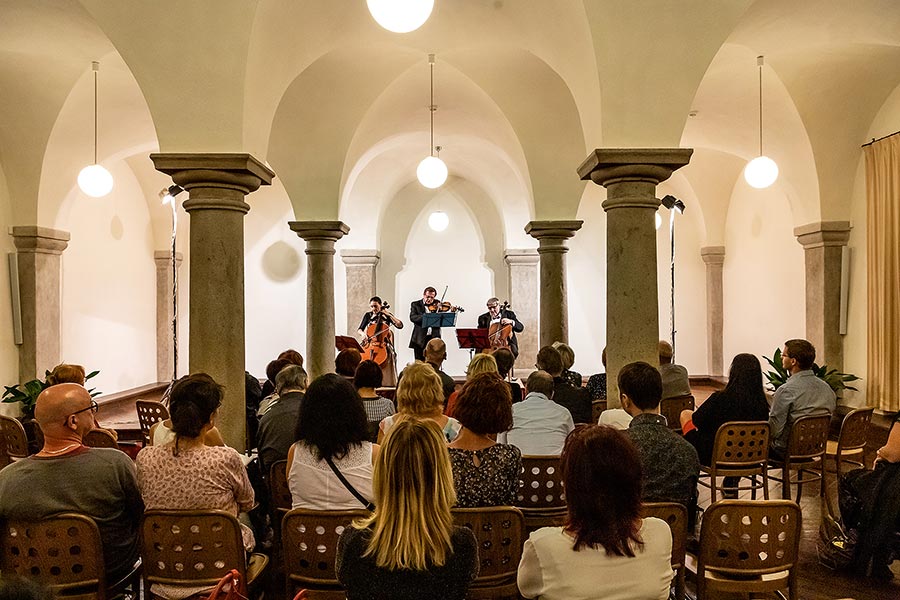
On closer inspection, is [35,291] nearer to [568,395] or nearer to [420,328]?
[420,328]

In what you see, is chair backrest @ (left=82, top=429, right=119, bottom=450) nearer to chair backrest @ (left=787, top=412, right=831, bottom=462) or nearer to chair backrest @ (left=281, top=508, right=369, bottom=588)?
chair backrest @ (left=281, top=508, right=369, bottom=588)

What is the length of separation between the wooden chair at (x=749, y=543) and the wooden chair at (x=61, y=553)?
2093mm

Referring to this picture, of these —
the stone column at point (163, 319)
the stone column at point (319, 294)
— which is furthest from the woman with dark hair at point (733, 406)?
the stone column at point (163, 319)

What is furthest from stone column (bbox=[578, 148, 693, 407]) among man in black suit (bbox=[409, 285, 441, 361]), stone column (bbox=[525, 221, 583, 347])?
man in black suit (bbox=[409, 285, 441, 361])

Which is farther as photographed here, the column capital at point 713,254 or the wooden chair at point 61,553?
the column capital at point 713,254

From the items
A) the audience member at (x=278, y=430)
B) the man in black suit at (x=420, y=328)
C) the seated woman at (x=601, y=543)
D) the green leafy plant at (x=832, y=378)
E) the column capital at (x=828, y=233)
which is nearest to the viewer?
the seated woman at (x=601, y=543)

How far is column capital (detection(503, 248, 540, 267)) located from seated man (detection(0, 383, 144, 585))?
11.4 meters

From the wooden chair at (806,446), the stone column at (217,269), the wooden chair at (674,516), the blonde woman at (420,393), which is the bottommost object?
the wooden chair at (806,446)

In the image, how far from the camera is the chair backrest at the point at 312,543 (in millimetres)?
2428

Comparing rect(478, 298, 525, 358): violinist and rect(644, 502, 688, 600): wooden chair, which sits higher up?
rect(478, 298, 525, 358): violinist

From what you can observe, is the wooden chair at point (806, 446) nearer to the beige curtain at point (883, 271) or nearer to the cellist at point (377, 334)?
the beige curtain at point (883, 271)

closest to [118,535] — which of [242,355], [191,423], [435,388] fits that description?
[191,423]

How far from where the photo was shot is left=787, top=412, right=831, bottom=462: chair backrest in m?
4.62

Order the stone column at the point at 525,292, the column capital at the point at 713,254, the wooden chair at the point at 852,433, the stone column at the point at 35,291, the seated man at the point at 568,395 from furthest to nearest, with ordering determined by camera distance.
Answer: the stone column at the point at 525,292 → the column capital at the point at 713,254 → the stone column at the point at 35,291 → the seated man at the point at 568,395 → the wooden chair at the point at 852,433
